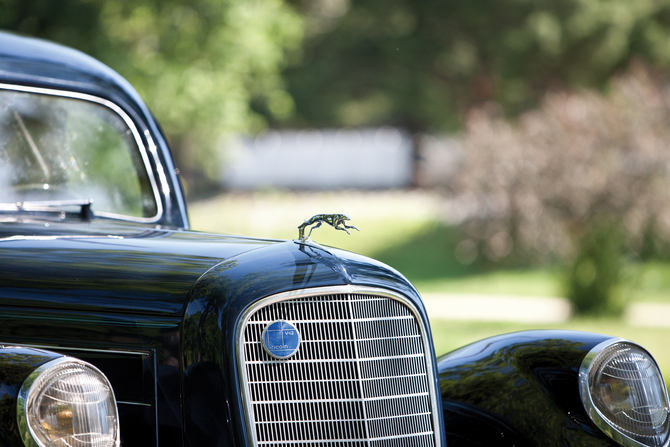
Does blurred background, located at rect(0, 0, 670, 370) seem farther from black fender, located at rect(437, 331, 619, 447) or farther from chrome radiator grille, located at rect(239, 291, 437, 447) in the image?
chrome radiator grille, located at rect(239, 291, 437, 447)

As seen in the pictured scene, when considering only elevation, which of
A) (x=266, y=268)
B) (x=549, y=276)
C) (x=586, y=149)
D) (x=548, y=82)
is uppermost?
(x=548, y=82)

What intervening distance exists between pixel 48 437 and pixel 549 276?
40.2 ft

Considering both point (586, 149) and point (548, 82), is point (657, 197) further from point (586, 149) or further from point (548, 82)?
point (548, 82)

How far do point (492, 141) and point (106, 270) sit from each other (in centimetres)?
1185

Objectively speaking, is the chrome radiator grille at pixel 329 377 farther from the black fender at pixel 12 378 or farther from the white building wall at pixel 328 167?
the white building wall at pixel 328 167

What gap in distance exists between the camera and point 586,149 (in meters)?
13.4

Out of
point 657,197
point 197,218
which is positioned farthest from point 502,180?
point 197,218

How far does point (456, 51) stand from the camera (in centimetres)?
2589

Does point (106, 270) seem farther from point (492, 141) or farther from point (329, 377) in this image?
point (492, 141)

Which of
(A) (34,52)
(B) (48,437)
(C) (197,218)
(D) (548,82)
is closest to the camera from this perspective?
(B) (48,437)

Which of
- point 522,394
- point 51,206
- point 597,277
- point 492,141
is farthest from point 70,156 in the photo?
point 492,141

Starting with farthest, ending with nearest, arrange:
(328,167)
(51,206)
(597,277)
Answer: (328,167) → (597,277) → (51,206)

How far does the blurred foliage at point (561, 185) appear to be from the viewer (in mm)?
13117

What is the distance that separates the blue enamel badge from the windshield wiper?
4.78ft
